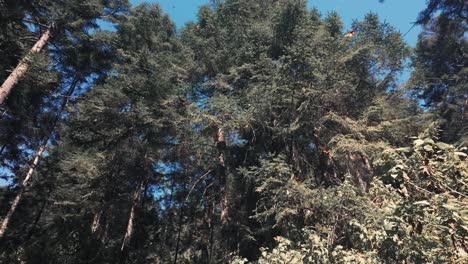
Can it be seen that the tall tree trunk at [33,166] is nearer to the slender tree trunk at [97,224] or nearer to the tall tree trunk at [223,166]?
the slender tree trunk at [97,224]

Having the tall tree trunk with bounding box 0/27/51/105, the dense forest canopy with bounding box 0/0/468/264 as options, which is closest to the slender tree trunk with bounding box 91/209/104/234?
the dense forest canopy with bounding box 0/0/468/264

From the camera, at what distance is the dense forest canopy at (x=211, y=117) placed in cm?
1009

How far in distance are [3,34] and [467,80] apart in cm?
2069

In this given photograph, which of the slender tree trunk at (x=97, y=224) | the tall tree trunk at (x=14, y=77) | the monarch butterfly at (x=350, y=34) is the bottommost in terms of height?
the slender tree trunk at (x=97, y=224)

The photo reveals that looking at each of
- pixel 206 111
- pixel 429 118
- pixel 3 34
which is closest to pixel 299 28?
pixel 206 111

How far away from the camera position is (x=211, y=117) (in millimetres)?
10500

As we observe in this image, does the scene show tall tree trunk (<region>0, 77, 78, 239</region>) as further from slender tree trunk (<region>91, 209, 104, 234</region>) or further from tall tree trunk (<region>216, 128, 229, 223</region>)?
tall tree trunk (<region>216, 128, 229, 223</region>)

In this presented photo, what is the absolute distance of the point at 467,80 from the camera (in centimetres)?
1620

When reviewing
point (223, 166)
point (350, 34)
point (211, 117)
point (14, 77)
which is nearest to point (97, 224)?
point (223, 166)

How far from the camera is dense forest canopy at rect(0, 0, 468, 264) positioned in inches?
397

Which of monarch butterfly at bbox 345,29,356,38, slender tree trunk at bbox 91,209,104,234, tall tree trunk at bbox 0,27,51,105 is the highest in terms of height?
monarch butterfly at bbox 345,29,356,38

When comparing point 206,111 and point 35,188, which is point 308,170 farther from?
point 35,188

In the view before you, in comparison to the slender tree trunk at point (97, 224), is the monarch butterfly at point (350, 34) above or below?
above

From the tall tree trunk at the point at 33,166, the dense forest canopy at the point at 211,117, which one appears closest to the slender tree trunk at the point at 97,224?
the dense forest canopy at the point at 211,117
